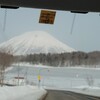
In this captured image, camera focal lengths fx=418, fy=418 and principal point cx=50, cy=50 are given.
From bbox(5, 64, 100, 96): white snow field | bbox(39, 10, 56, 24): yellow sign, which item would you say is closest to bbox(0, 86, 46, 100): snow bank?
bbox(39, 10, 56, 24): yellow sign

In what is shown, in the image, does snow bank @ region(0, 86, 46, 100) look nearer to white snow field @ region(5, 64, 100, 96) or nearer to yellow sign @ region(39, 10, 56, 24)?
yellow sign @ region(39, 10, 56, 24)

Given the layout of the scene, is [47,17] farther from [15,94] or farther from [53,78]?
[53,78]

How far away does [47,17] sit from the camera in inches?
617

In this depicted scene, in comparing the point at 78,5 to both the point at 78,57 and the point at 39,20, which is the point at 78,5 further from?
the point at 78,57

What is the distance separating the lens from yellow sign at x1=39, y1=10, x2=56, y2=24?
15.4 metres

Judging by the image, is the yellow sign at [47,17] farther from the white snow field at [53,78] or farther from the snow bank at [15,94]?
the white snow field at [53,78]

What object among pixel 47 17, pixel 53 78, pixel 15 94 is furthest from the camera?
pixel 53 78

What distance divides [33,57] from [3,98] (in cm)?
16876

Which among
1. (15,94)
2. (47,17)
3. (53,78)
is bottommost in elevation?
(53,78)

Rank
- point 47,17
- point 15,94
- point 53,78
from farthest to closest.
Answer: point 53,78, point 15,94, point 47,17

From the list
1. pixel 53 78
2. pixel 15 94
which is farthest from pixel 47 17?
pixel 53 78

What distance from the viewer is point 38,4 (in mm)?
15297

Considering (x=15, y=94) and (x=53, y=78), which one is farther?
(x=53, y=78)

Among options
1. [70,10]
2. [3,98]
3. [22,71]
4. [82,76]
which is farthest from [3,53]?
[22,71]
